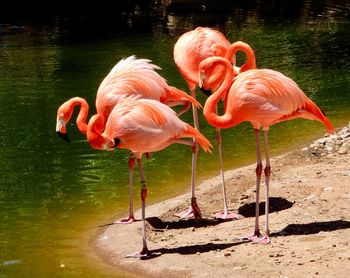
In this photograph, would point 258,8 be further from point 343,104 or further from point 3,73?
point 343,104

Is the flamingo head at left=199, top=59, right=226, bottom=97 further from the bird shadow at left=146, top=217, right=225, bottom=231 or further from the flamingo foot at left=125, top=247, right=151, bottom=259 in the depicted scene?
the flamingo foot at left=125, top=247, right=151, bottom=259

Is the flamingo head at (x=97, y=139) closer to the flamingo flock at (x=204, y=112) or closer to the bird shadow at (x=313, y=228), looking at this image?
the flamingo flock at (x=204, y=112)

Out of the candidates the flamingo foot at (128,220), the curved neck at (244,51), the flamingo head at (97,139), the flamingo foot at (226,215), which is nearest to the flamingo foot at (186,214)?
the flamingo foot at (226,215)

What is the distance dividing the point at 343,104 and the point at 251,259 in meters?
5.71

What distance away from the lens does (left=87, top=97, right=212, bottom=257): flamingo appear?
5613 millimetres

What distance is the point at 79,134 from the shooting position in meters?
9.59

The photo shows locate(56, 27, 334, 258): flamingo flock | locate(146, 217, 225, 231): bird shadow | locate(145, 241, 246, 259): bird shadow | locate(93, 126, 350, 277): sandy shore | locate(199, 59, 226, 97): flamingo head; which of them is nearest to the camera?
locate(93, 126, 350, 277): sandy shore

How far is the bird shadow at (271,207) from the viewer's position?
21.0 feet

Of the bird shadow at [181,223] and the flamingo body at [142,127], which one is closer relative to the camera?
the flamingo body at [142,127]

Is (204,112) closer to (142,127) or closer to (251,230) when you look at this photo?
(142,127)

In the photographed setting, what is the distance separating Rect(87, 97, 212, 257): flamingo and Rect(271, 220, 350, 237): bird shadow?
3.37ft

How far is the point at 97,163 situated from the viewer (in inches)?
325

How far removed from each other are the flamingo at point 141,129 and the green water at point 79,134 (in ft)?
2.87

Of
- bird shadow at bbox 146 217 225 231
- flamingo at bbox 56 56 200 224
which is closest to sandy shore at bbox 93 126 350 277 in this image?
bird shadow at bbox 146 217 225 231
